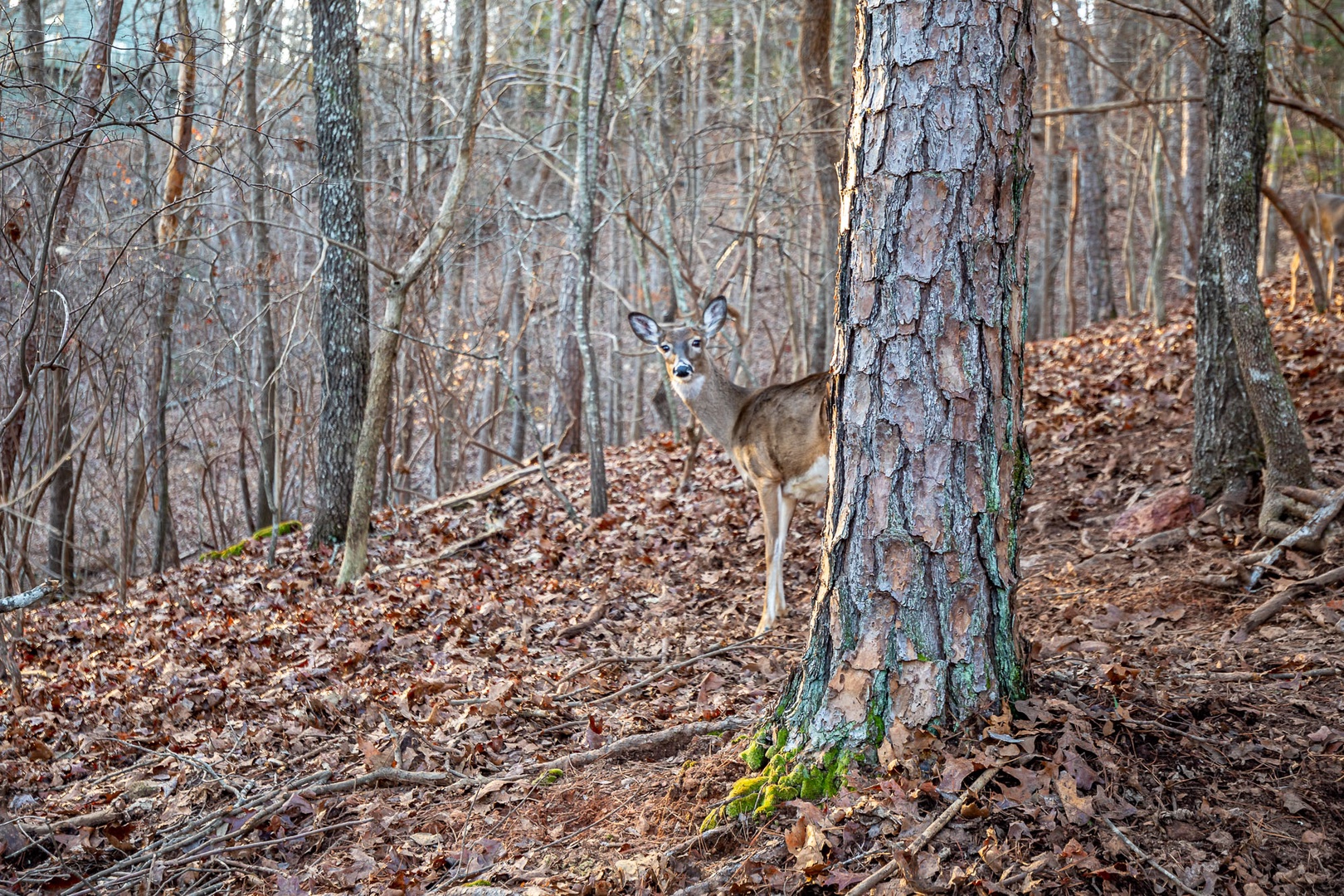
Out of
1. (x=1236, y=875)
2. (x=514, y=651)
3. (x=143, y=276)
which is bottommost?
(x=514, y=651)

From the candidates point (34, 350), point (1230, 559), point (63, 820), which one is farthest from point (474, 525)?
point (1230, 559)

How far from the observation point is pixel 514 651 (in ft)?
20.9

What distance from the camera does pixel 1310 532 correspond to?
17.7 ft

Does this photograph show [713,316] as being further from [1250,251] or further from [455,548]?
[1250,251]

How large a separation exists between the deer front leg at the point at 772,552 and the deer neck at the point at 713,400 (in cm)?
81

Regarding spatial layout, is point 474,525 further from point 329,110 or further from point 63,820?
point 63,820

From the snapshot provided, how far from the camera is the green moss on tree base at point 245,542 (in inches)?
486

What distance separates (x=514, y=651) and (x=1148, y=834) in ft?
13.5

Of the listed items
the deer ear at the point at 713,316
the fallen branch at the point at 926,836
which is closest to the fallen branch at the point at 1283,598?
the fallen branch at the point at 926,836

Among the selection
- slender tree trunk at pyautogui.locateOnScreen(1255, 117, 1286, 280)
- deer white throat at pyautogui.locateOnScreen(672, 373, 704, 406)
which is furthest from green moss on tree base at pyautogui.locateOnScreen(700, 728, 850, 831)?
slender tree trunk at pyautogui.locateOnScreen(1255, 117, 1286, 280)

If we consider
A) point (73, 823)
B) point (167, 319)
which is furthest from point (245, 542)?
point (73, 823)

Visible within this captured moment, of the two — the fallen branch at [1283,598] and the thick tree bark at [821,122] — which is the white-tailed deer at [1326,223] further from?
the fallen branch at [1283,598]

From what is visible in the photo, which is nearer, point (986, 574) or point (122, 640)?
point (986, 574)

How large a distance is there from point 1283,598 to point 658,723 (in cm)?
310
